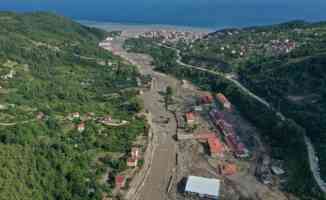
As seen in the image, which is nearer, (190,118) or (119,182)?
(119,182)

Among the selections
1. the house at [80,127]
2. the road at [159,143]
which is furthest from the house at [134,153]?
the house at [80,127]

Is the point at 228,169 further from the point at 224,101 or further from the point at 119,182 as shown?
the point at 224,101

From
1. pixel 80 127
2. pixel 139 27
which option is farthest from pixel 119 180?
pixel 139 27

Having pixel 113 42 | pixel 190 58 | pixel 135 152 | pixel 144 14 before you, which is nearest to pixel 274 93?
pixel 135 152

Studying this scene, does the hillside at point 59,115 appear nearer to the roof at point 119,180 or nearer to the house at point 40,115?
the house at point 40,115

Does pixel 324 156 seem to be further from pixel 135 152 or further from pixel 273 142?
pixel 135 152

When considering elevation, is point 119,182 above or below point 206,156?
below

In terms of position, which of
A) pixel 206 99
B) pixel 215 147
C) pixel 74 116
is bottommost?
pixel 215 147
